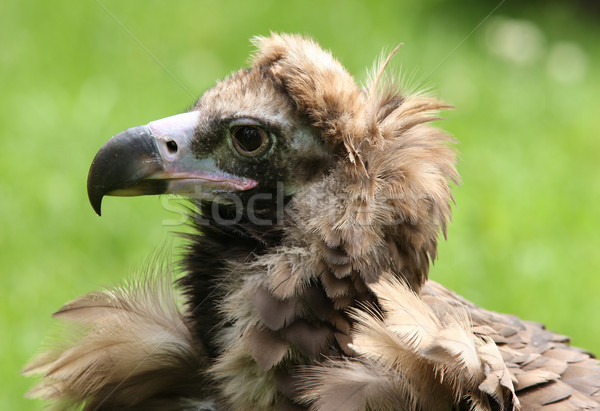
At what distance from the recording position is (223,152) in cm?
313

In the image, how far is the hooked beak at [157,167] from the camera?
118 inches

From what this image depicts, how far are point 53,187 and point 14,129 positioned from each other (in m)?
1.02

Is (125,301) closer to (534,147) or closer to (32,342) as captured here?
(32,342)

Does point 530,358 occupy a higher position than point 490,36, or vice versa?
point 490,36

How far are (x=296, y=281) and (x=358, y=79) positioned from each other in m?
4.96

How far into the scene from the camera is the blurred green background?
5719mm

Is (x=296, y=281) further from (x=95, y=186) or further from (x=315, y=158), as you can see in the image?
(x=95, y=186)

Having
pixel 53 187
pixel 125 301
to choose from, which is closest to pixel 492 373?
pixel 125 301

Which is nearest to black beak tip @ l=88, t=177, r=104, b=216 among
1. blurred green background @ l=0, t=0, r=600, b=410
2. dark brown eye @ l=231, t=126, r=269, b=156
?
dark brown eye @ l=231, t=126, r=269, b=156

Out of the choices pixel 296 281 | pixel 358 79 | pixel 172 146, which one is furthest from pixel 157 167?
pixel 358 79

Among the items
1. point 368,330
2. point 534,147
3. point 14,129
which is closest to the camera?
point 368,330

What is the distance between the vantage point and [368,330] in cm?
267

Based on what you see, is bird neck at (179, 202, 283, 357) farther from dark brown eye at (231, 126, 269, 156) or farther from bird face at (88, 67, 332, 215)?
dark brown eye at (231, 126, 269, 156)

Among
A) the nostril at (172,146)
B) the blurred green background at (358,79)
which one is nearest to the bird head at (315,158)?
the nostril at (172,146)
